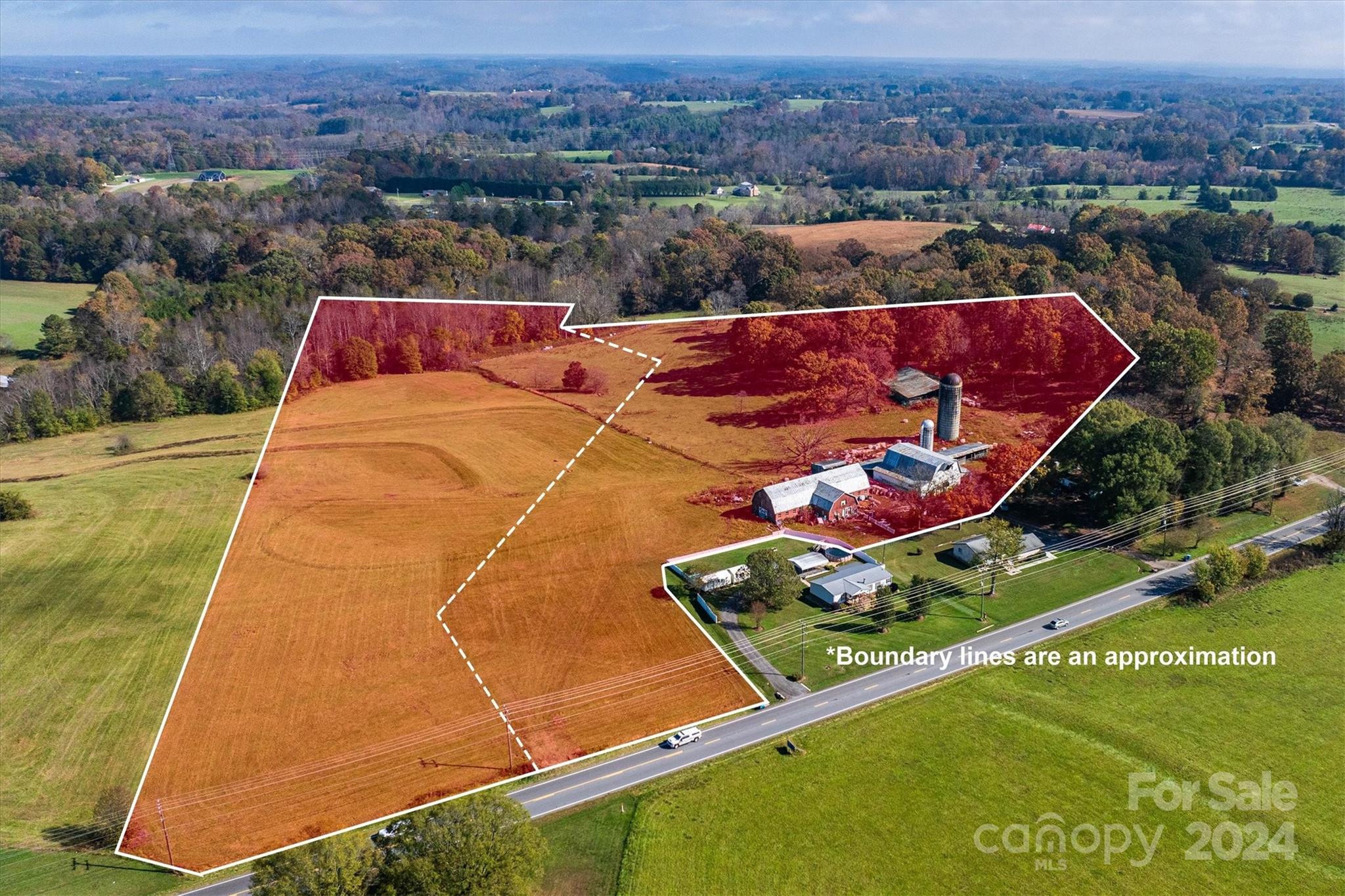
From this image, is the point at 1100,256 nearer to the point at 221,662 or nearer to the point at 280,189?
the point at 221,662

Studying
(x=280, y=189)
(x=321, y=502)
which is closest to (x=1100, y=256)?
(x=321, y=502)

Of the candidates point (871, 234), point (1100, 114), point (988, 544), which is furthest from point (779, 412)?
point (1100, 114)

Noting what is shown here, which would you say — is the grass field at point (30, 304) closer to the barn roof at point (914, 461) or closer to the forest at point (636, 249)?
the forest at point (636, 249)

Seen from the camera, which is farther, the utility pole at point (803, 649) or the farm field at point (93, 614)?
the utility pole at point (803, 649)

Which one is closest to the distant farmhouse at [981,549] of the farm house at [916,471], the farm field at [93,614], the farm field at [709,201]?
the farm house at [916,471]

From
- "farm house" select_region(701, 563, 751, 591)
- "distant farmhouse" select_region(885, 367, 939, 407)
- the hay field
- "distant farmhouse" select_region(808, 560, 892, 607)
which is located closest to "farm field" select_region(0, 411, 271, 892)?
the hay field

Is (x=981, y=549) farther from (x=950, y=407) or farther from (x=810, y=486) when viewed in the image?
(x=810, y=486)

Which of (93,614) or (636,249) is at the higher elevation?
(636,249)
